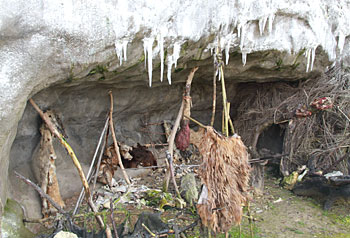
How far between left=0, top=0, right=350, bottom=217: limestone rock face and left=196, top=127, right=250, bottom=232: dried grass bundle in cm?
116

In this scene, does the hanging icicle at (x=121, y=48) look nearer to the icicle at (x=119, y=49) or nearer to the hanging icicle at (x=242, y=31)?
the icicle at (x=119, y=49)

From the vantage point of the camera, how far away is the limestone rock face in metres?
2.76

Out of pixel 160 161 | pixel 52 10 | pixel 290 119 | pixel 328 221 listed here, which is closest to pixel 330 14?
pixel 290 119

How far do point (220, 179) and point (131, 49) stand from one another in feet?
5.33

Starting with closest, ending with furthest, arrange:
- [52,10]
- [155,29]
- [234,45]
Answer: [52,10] → [155,29] → [234,45]

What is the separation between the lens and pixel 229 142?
3.13 metres

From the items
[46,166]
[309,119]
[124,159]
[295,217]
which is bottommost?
[295,217]

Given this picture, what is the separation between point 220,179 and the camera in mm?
3129

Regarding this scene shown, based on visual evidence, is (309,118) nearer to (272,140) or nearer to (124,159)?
(272,140)

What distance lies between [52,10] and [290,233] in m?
4.09

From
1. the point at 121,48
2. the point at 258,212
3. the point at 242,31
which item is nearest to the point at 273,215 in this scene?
the point at 258,212

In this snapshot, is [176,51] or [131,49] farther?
[176,51]

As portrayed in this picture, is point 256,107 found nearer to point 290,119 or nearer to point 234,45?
point 290,119

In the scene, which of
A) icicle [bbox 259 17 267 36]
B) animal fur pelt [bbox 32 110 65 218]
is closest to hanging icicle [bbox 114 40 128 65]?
animal fur pelt [bbox 32 110 65 218]
